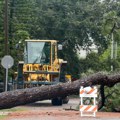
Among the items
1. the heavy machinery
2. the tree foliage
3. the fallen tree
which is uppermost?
the tree foliage

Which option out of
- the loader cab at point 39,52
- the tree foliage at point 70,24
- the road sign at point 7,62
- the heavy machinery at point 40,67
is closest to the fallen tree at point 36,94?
the road sign at point 7,62

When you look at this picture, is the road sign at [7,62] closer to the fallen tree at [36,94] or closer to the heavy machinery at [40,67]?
the heavy machinery at [40,67]

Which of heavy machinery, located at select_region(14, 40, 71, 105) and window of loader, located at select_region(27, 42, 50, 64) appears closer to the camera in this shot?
heavy machinery, located at select_region(14, 40, 71, 105)

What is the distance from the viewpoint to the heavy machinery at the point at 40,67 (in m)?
29.8

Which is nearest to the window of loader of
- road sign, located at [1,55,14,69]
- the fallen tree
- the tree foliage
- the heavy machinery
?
the heavy machinery

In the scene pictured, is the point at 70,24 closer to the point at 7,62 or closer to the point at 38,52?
the point at 38,52

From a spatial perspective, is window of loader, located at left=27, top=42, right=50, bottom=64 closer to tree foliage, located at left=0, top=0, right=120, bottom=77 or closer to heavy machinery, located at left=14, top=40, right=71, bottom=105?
heavy machinery, located at left=14, top=40, right=71, bottom=105

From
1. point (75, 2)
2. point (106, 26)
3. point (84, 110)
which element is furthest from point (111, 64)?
point (106, 26)

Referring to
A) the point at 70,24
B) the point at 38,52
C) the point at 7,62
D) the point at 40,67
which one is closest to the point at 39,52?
the point at 38,52

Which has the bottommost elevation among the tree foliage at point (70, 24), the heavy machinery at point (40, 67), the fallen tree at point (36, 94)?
the heavy machinery at point (40, 67)

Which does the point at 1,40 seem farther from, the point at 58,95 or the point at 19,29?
the point at 58,95

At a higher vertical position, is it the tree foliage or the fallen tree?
the tree foliage

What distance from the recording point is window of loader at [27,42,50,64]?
3100cm

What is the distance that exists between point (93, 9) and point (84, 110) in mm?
29726
